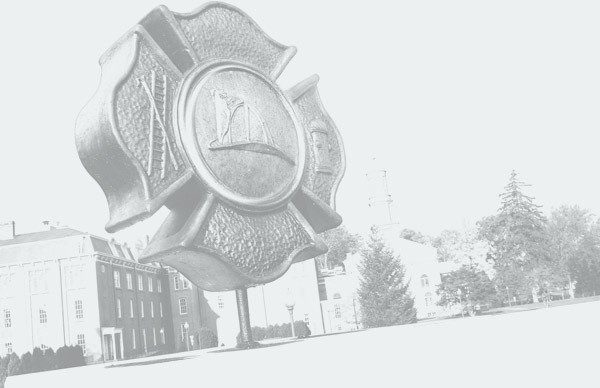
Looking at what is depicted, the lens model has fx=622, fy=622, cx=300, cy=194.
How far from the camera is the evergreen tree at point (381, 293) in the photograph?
33.2m

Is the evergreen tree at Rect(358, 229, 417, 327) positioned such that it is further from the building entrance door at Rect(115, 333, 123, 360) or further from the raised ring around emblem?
the raised ring around emblem

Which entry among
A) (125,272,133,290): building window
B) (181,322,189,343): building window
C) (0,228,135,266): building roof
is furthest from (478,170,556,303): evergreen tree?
(0,228,135,266): building roof

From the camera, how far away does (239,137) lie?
5.76 meters

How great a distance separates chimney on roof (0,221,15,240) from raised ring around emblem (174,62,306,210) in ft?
140

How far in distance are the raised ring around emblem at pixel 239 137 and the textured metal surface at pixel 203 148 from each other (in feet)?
0.03

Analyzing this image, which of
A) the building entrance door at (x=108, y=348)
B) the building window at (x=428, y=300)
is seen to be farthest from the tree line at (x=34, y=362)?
the building window at (x=428, y=300)

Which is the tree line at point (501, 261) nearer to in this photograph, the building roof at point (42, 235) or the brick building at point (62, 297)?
the brick building at point (62, 297)

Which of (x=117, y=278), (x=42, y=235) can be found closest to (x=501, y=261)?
(x=117, y=278)

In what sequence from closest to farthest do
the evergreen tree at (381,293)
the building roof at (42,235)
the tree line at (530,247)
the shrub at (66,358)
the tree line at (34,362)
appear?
the tree line at (34,362)
the shrub at (66,358)
the evergreen tree at (381,293)
the building roof at (42,235)
the tree line at (530,247)

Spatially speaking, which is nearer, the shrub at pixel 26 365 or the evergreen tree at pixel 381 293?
the shrub at pixel 26 365

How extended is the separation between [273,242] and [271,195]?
0.44m

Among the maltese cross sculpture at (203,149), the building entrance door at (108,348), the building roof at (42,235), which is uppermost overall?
the building roof at (42,235)

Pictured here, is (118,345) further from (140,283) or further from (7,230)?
(7,230)

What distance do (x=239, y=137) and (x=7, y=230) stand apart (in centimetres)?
4333
